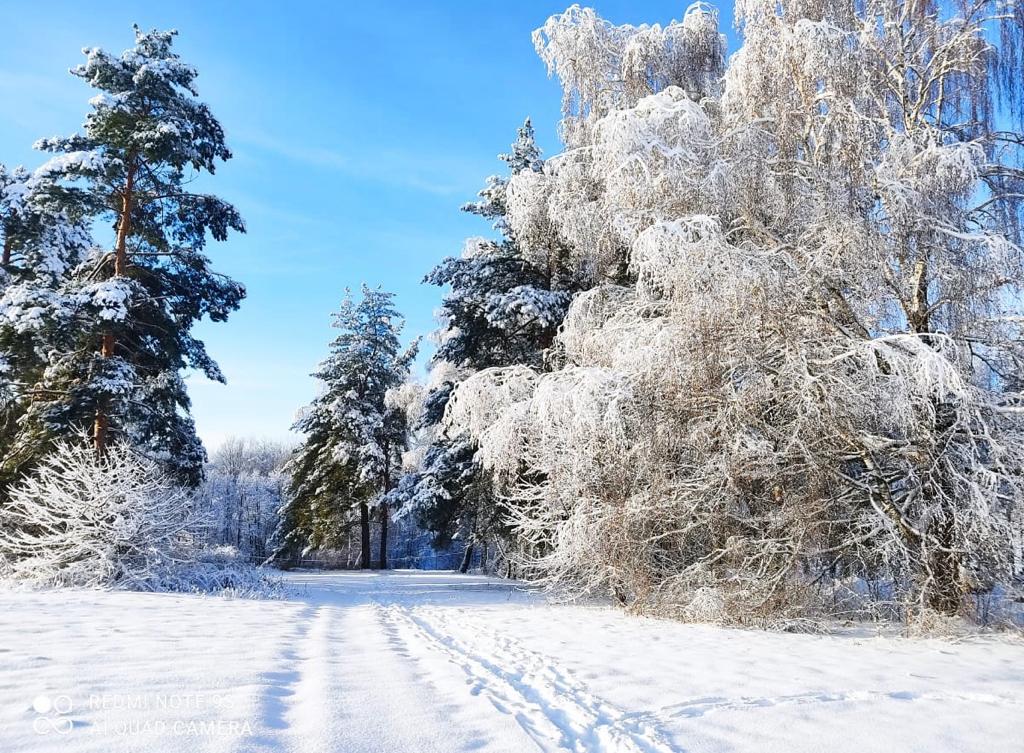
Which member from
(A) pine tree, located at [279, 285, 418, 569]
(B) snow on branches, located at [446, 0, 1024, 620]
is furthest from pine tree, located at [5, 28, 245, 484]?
(A) pine tree, located at [279, 285, 418, 569]

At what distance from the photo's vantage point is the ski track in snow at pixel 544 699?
329cm

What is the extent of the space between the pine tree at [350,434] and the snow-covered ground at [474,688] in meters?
18.0

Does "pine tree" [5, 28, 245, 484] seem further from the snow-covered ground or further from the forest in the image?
the snow-covered ground

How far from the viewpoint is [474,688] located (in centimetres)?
422

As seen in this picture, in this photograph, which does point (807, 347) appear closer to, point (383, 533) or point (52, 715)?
point (52, 715)

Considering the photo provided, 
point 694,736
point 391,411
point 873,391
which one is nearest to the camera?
point 694,736

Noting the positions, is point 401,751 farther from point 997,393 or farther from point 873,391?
point 997,393

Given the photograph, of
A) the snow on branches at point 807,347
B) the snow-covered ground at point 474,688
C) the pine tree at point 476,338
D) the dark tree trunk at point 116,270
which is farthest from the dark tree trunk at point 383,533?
the snow-covered ground at point 474,688

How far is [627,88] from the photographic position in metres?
12.0

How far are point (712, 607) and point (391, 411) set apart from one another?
19.7 metres

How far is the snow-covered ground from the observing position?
312cm

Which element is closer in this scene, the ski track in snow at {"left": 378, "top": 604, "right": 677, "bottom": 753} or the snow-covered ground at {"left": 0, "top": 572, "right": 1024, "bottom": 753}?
the snow-covered ground at {"left": 0, "top": 572, "right": 1024, "bottom": 753}

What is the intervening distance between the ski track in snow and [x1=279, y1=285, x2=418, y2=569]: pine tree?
19.3 meters

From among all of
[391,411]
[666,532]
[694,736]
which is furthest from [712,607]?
[391,411]
